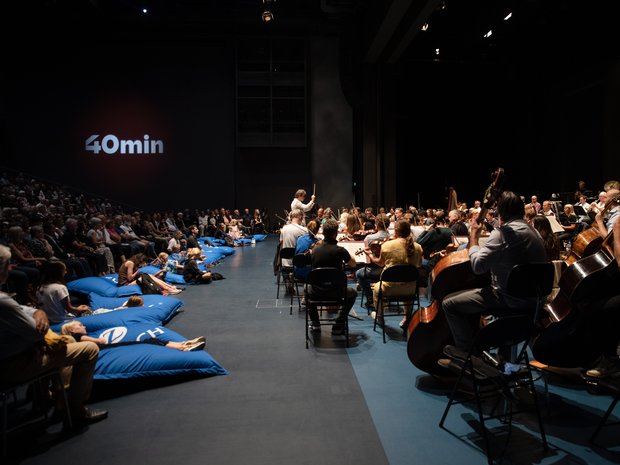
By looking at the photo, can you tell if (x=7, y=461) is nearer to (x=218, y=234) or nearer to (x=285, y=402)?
(x=285, y=402)

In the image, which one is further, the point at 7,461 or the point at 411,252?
the point at 411,252

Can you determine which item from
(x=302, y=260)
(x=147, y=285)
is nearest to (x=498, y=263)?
(x=302, y=260)

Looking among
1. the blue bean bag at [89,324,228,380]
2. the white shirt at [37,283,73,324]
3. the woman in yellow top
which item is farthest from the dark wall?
the blue bean bag at [89,324,228,380]

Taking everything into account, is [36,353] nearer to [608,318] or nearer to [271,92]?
[608,318]

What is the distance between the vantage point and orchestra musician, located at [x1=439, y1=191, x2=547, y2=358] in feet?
9.60

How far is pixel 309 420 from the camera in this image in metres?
3.19

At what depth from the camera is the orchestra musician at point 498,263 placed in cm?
293

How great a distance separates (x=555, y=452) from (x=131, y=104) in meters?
19.4

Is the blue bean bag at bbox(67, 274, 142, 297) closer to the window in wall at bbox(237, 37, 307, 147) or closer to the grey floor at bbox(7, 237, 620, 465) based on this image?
the grey floor at bbox(7, 237, 620, 465)

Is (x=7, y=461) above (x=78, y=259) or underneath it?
underneath


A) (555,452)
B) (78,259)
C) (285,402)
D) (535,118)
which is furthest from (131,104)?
(555,452)

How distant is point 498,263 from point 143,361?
280 cm

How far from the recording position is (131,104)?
1892 centimetres

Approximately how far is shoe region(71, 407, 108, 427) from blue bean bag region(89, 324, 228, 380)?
417 millimetres
